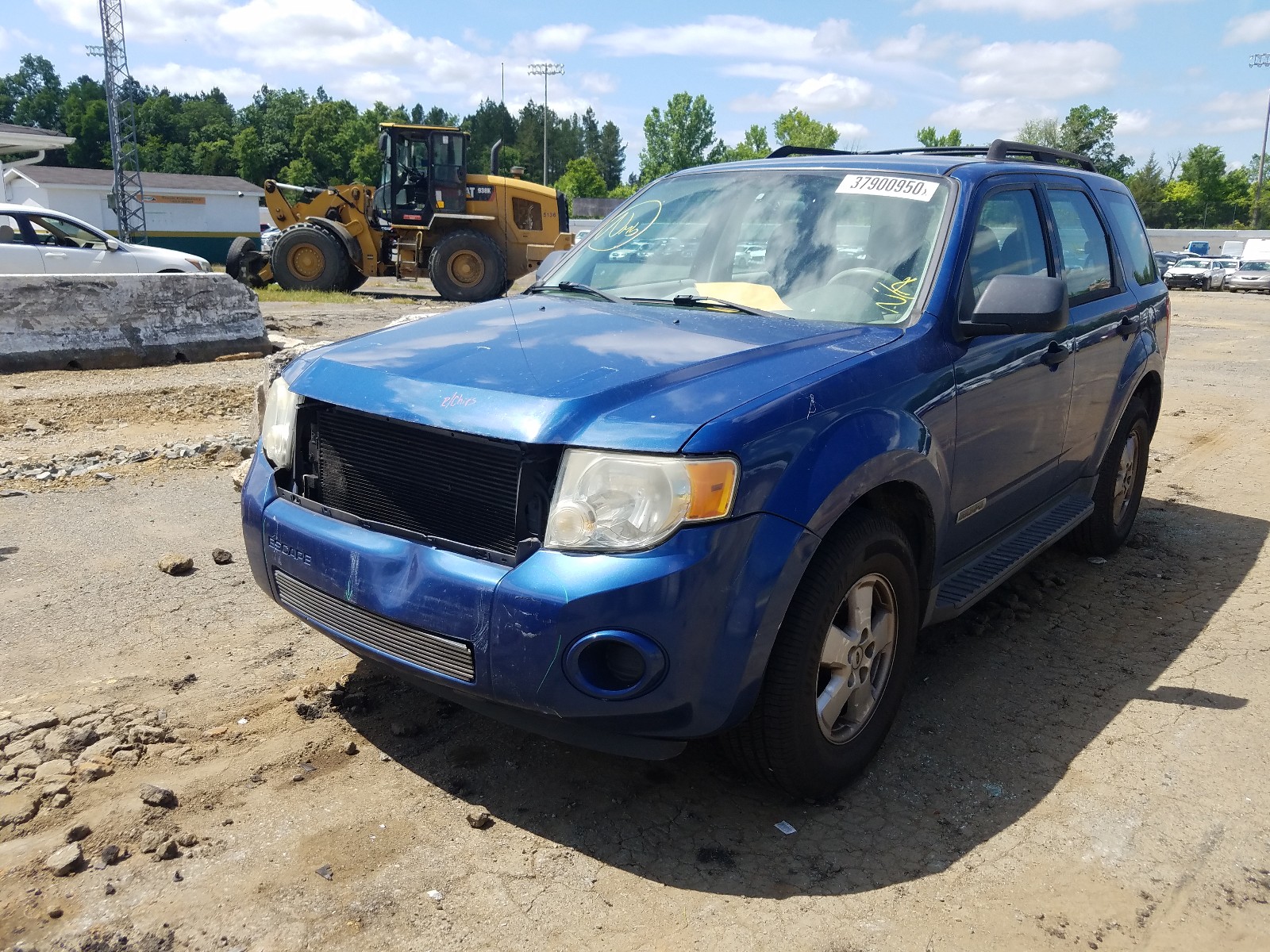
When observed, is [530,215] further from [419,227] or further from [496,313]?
[496,313]

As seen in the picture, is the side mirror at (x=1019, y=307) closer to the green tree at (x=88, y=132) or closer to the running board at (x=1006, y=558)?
the running board at (x=1006, y=558)

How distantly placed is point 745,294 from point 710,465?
1387 millimetres

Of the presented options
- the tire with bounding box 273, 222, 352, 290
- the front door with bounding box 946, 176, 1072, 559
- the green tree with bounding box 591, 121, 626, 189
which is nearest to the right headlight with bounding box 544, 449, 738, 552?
the front door with bounding box 946, 176, 1072, 559

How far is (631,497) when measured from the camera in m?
2.57

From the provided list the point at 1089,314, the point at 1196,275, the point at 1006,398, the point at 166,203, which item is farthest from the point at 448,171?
the point at 166,203

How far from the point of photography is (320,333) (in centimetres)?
1338

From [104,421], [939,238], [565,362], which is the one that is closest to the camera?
[565,362]

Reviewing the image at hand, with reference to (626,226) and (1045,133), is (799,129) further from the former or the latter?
(626,226)

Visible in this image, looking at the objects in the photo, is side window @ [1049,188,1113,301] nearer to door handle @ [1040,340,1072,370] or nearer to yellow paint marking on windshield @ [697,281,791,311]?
door handle @ [1040,340,1072,370]

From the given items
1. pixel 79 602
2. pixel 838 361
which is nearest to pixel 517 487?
pixel 838 361

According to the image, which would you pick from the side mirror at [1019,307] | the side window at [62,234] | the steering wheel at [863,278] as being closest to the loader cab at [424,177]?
the side window at [62,234]

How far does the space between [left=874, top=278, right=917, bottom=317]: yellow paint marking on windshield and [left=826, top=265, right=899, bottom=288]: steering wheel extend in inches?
0.6

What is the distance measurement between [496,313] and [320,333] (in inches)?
409

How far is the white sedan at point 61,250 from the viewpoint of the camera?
46.1 ft
